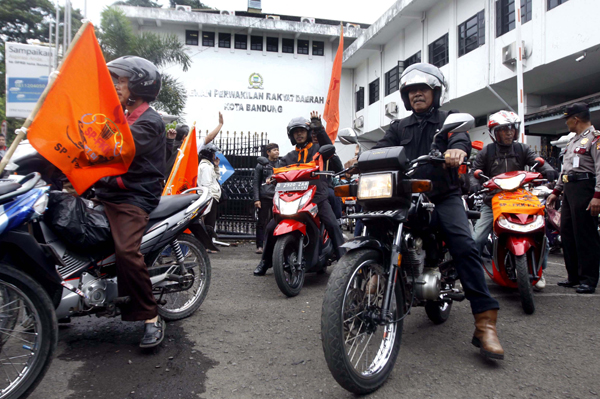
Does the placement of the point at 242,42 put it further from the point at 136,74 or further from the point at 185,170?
A: the point at 136,74

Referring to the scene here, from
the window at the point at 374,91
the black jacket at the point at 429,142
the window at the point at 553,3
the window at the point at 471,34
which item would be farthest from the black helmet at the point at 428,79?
the window at the point at 374,91

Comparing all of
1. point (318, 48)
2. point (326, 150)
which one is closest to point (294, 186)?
point (326, 150)

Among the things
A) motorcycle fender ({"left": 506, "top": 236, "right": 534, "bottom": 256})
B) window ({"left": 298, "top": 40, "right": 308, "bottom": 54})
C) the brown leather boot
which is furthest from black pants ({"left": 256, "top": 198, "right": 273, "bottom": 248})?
window ({"left": 298, "top": 40, "right": 308, "bottom": 54})

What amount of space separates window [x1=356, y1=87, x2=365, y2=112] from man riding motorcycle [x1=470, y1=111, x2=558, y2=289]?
25.4 m

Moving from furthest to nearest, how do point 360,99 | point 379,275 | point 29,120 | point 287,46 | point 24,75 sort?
point 287,46
point 360,99
point 24,75
point 379,275
point 29,120

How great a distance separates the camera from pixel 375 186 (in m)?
2.60

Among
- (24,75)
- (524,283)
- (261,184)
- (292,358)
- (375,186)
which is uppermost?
(24,75)

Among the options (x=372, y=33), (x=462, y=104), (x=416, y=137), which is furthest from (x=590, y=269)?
(x=372, y=33)

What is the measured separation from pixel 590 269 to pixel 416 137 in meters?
3.12

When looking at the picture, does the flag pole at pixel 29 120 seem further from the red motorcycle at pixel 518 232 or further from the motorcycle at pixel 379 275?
the red motorcycle at pixel 518 232

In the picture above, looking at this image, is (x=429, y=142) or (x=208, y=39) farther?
(x=208, y=39)

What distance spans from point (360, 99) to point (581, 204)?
2608 cm

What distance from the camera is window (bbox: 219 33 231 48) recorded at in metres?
30.5

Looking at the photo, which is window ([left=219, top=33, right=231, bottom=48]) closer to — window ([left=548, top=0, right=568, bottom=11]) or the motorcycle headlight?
window ([left=548, top=0, right=568, bottom=11])
